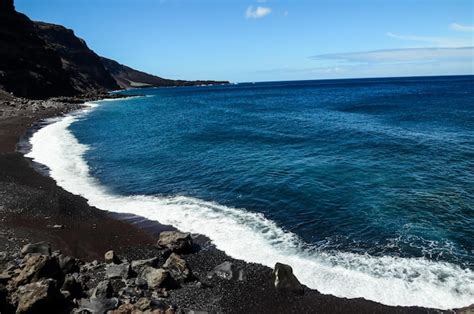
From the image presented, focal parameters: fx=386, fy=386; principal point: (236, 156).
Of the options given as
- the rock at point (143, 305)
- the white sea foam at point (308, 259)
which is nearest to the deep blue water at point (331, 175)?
the white sea foam at point (308, 259)

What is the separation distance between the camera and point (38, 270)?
15.8 m

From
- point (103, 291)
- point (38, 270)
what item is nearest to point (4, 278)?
point (38, 270)

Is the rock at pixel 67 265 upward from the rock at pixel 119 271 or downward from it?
upward

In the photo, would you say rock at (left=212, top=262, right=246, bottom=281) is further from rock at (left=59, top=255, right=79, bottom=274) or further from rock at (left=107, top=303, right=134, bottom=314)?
rock at (left=59, top=255, right=79, bottom=274)

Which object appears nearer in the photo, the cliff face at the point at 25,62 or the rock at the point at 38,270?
the rock at the point at 38,270

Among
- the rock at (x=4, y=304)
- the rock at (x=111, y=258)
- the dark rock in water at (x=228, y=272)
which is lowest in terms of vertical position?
the dark rock in water at (x=228, y=272)

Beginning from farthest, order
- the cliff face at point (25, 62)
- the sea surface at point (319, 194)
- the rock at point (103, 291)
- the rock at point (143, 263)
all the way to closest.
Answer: the cliff face at point (25, 62) → the sea surface at point (319, 194) → the rock at point (143, 263) → the rock at point (103, 291)

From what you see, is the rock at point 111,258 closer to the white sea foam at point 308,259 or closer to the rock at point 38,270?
the rock at point 38,270

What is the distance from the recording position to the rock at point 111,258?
1950 cm

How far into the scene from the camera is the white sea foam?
17.0 m

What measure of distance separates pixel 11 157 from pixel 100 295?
33264mm

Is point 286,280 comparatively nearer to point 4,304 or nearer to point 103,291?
point 103,291

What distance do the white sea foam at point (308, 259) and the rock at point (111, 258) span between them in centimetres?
538

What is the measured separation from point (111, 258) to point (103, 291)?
12.7ft
